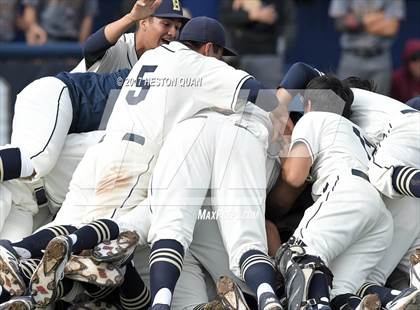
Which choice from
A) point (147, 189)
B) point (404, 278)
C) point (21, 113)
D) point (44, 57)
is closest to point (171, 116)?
point (147, 189)

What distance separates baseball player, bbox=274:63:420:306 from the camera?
5550mm

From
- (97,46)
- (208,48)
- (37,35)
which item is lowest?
(37,35)


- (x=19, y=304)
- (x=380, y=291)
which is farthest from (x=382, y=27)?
(x=19, y=304)

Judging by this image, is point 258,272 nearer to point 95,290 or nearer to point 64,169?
point 95,290

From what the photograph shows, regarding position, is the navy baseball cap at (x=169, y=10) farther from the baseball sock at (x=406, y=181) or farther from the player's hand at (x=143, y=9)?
the baseball sock at (x=406, y=181)

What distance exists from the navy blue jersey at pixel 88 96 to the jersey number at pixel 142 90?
1.28ft

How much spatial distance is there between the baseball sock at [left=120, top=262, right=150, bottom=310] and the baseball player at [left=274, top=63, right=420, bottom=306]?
1045 mm

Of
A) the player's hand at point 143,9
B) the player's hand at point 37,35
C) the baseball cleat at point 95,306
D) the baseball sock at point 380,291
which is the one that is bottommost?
the player's hand at point 37,35

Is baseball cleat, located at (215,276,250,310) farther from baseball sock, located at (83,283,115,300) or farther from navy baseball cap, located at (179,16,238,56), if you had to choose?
navy baseball cap, located at (179,16,238,56)

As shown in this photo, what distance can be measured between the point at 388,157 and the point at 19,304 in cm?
191

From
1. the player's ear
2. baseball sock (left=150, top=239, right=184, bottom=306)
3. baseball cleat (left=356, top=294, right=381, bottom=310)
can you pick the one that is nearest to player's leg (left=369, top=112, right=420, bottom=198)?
→ baseball cleat (left=356, top=294, right=381, bottom=310)

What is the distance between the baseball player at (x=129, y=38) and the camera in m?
6.55

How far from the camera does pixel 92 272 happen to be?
5152 mm

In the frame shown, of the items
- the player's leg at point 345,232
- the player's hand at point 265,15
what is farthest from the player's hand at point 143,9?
the player's hand at point 265,15
